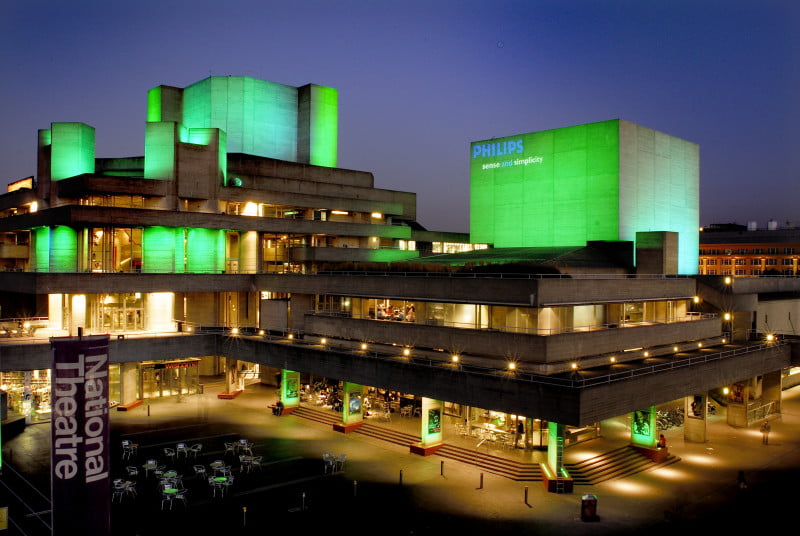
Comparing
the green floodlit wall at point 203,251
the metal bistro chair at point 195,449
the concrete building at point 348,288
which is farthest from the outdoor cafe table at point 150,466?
the green floodlit wall at point 203,251

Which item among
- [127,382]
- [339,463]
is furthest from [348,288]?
[127,382]

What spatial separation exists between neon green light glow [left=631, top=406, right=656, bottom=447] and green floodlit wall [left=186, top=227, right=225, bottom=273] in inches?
1656

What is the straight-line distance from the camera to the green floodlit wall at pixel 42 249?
62.6m

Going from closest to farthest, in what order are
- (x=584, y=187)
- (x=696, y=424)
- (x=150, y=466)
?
(x=150, y=466)
(x=696, y=424)
(x=584, y=187)

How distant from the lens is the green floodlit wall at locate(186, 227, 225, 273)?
63.7 m

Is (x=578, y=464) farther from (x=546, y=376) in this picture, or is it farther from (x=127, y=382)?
(x=127, y=382)

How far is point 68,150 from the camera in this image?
63312 mm

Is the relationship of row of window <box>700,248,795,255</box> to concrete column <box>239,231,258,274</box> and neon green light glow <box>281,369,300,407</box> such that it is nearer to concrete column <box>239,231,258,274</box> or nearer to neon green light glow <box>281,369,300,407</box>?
concrete column <box>239,231,258,274</box>

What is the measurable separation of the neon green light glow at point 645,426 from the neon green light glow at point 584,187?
848 inches

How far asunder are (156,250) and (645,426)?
4572 cm

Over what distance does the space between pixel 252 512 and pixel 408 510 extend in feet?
24.8

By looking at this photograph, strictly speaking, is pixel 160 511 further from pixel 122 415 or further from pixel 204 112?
pixel 204 112

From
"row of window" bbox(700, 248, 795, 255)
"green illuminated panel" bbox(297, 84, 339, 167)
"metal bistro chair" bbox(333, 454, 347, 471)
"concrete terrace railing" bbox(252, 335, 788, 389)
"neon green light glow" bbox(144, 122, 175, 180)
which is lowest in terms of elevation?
"metal bistro chair" bbox(333, 454, 347, 471)

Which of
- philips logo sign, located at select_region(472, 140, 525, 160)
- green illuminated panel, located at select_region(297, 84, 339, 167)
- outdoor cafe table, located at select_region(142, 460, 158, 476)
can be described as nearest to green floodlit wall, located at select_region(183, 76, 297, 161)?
green illuminated panel, located at select_region(297, 84, 339, 167)
